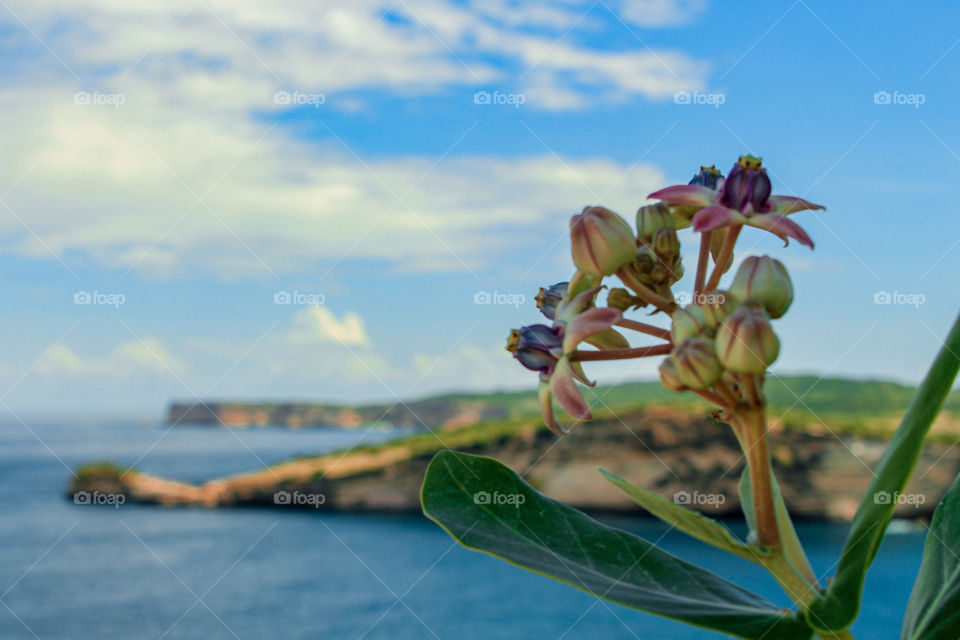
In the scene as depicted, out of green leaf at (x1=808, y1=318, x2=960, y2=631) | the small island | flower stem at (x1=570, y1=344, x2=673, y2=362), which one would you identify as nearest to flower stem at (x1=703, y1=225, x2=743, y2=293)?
flower stem at (x1=570, y1=344, x2=673, y2=362)

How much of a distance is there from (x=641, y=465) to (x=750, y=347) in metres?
24.9

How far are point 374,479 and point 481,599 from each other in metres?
5.60

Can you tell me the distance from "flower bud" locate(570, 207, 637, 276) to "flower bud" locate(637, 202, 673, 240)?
5 cm

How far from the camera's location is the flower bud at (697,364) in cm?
65

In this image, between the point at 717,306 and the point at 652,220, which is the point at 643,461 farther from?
the point at 717,306

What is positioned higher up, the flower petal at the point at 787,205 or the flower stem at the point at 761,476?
the flower petal at the point at 787,205

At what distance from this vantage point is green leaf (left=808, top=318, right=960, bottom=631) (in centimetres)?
65

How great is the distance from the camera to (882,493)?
2.23 ft

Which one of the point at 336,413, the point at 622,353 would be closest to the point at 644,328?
the point at 622,353

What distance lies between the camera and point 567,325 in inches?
30.5

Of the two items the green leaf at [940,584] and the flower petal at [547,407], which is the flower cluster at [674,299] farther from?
the green leaf at [940,584]

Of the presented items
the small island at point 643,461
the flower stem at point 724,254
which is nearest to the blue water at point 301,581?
the small island at point 643,461

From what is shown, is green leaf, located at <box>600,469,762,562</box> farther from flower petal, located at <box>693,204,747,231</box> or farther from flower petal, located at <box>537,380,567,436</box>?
flower petal, located at <box>693,204,747,231</box>

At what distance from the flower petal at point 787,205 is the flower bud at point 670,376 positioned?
209 mm
